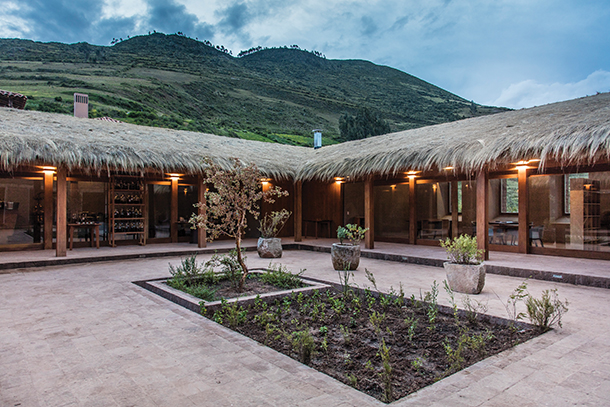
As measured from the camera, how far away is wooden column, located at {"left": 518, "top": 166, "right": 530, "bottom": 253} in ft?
28.6

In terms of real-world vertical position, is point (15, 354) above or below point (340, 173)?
below

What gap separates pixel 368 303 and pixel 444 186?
6606mm

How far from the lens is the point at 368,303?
4617mm

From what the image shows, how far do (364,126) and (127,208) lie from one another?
2685 centimetres

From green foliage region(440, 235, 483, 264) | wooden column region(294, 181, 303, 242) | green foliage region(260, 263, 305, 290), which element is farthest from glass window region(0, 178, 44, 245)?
green foliage region(440, 235, 483, 264)

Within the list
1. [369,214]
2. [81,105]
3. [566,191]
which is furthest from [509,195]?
[81,105]

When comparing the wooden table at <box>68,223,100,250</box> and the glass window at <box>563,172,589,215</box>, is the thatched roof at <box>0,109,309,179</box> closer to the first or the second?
the wooden table at <box>68,223,100,250</box>

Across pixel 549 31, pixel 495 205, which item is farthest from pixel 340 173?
pixel 549 31

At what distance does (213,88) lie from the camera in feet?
155

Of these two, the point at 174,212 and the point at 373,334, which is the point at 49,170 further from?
the point at 373,334

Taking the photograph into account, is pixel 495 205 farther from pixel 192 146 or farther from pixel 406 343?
pixel 192 146

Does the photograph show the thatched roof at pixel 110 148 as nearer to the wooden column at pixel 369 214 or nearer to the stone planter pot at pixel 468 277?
the wooden column at pixel 369 214

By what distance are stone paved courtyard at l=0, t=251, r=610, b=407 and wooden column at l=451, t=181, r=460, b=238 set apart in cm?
524

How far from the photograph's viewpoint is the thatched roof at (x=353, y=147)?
657 centimetres
